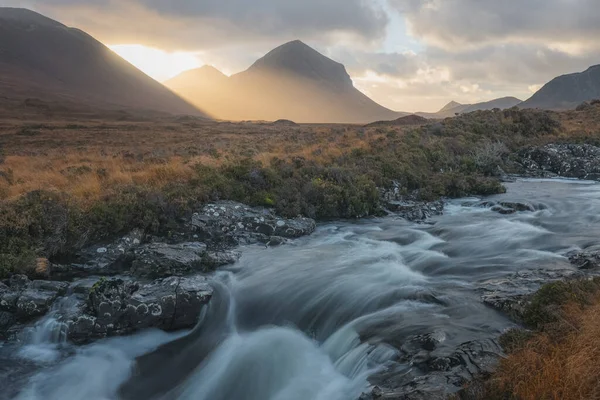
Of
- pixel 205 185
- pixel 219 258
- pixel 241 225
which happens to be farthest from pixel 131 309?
pixel 205 185

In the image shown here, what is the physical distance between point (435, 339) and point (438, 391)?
1.76 m

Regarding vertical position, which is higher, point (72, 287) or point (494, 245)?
point (494, 245)

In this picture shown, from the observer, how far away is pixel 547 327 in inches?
277

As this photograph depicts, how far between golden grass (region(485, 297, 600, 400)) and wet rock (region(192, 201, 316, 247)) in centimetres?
935

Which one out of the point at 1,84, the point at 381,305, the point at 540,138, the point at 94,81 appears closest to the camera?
the point at 381,305

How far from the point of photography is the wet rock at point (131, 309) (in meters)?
9.27

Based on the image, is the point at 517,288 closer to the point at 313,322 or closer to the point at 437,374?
the point at 437,374

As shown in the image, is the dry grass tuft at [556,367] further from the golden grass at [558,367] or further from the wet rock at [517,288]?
the wet rock at [517,288]

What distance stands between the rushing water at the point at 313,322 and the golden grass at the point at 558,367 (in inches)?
46.7

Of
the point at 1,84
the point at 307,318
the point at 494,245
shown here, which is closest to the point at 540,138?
the point at 494,245

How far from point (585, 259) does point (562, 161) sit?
1839cm

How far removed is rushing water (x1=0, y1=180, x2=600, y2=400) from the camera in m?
8.02

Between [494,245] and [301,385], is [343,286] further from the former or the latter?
[494,245]

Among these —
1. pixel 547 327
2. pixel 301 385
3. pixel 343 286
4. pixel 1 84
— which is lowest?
pixel 301 385
